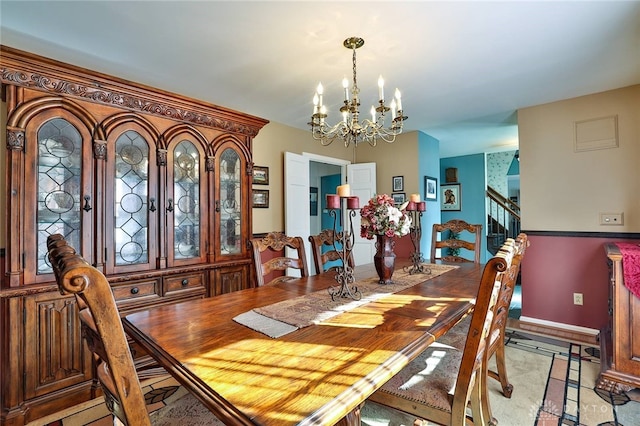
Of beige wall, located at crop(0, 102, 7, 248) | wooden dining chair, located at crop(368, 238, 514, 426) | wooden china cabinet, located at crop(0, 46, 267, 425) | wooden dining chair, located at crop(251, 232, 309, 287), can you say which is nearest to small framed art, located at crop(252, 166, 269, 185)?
wooden china cabinet, located at crop(0, 46, 267, 425)

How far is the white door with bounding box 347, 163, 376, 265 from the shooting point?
450 centimetres

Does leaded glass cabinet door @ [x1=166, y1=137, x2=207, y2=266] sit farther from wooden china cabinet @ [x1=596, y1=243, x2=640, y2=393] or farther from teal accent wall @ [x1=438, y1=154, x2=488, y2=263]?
teal accent wall @ [x1=438, y1=154, x2=488, y2=263]

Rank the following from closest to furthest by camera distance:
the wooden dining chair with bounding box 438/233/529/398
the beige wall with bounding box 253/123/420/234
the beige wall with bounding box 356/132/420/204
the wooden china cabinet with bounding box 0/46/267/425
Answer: the wooden dining chair with bounding box 438/233/529/398 → the wooden china cabinet with bounding box 0/46/267/425 → the beige wall with bounding box 253/123/420/234 → the beige wall with bounding box 356/132/420/204

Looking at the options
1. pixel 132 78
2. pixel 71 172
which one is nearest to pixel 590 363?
pixel 71 172

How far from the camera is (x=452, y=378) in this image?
134 cm

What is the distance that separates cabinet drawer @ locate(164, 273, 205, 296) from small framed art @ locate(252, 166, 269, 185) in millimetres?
1384

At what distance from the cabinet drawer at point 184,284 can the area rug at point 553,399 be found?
5.21 ft

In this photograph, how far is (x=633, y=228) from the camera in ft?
9.32

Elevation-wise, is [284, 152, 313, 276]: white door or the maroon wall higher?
[284, 152, 313, 276]: white door

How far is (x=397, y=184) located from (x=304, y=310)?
336 centimetres

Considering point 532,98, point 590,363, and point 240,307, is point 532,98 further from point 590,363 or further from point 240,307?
point 240,307

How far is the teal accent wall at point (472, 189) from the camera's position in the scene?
5.86 meters

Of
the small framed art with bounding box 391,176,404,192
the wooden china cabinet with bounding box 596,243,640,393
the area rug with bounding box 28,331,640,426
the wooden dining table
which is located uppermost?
the small framed art with bounding box 391,176,404,192

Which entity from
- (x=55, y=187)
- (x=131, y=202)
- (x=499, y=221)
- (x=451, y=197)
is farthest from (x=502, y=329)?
(x=499, y=221)
